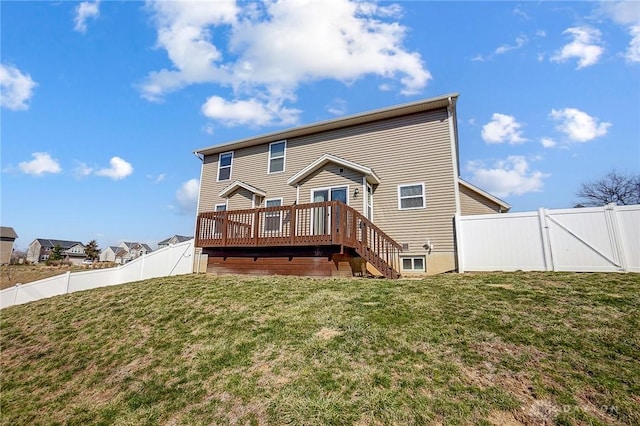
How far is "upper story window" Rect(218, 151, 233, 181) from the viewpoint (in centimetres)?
1573

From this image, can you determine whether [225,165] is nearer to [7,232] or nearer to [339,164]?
[339,164]

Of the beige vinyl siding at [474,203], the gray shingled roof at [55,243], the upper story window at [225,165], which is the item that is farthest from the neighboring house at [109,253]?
the beige vinyl siding at [474,203]

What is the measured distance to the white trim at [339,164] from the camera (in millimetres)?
11087

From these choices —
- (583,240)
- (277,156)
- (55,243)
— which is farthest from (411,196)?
(55,243)

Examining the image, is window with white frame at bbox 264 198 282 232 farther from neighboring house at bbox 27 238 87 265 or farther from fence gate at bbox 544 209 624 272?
neighboring house at bbox 27 238 87 265

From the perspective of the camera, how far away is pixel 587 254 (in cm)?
779

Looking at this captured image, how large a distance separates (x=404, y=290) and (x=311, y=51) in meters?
9.91

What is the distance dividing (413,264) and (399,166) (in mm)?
3771

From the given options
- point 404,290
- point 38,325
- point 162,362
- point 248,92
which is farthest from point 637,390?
point 248,92

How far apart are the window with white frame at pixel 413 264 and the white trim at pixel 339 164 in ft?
10.4

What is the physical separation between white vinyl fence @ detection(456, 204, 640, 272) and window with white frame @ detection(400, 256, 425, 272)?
1377mm

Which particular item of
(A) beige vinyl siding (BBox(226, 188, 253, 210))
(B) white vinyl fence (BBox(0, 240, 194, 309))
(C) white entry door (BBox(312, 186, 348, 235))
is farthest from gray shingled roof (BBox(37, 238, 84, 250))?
(C) white entry door (BBox(312, 186, 348, 235))

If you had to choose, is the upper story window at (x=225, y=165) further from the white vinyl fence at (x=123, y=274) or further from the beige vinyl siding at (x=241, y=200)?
the white vinyl fence at (x=123, y=274)

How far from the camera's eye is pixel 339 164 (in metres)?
11.6
